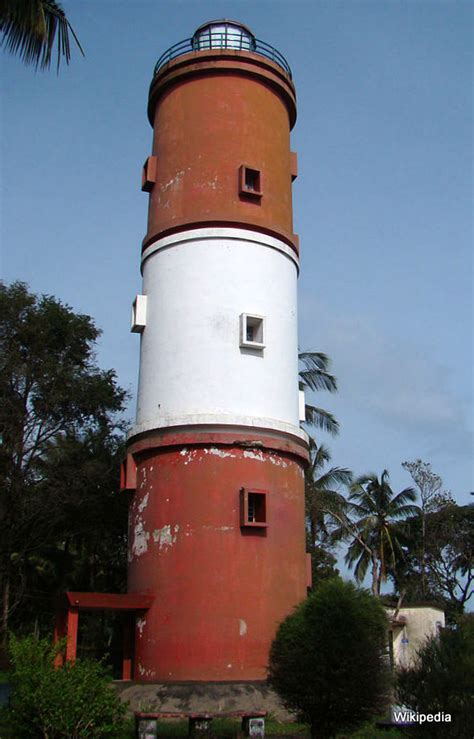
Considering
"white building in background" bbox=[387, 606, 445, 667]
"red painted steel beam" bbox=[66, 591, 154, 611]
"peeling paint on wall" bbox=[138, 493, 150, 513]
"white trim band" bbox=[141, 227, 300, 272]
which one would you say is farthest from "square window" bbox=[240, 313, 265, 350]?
"white building in background" bbox=[387, 606, 445, 667]

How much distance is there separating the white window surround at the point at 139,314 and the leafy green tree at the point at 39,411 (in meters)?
8.22

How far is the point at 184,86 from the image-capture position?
20750mm

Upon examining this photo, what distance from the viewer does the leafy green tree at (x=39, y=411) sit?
86.1ft

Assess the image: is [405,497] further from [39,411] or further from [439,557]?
[39,411]

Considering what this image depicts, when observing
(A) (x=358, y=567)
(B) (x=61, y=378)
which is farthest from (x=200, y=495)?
(A) (x=358, y=567)

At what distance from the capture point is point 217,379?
17.8 m

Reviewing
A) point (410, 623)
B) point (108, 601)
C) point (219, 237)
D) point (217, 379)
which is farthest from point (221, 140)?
point (410, 623)

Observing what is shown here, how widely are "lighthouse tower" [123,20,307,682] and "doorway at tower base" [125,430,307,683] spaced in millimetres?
28

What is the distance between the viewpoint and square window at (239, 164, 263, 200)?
19.3 metres

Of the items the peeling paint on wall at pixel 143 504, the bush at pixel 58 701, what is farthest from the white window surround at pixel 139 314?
the bush at pixel 58 701

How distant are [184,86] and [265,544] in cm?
1146

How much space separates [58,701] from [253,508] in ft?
22.6

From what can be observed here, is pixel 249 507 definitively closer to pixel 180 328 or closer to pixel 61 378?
pixel 180 328

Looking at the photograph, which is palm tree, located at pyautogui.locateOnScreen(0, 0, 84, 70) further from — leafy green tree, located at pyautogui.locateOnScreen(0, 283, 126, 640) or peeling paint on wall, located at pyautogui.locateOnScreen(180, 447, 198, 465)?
leafy green tree, located at pyautogui.locateOnScreen(0, 283, 126, 640)
